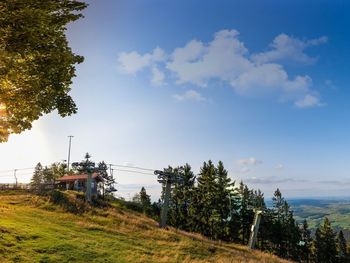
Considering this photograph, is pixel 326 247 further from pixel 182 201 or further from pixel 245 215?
pixel 182 201

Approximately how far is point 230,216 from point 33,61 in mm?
65341

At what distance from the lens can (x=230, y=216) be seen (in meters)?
73.9

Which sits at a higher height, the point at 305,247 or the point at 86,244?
the point at 86,244

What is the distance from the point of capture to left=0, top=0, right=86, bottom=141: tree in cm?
1215

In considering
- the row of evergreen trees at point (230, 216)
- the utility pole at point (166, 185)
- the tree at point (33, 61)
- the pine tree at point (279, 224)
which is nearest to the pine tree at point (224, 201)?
the row of evergreen trees at point (230, 216)

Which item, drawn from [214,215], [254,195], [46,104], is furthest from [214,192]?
[46,104]

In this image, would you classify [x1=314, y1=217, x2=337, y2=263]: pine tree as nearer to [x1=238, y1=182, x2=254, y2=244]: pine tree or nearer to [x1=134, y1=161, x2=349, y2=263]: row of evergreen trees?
[x1=134, y1=161, x2=349, y2=263]: row of evergreen trees

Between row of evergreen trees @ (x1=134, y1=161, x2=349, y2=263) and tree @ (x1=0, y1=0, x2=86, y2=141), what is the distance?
154ft

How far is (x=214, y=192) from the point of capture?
7169cm

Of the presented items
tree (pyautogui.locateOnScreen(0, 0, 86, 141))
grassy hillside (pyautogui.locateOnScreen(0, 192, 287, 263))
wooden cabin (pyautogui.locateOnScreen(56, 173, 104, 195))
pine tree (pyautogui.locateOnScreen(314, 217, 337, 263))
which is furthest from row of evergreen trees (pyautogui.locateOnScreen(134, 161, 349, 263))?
tree (pyautogui.locateOnScreen(0, 0, 86, 141))

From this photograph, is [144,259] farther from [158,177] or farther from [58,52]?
[158,177]

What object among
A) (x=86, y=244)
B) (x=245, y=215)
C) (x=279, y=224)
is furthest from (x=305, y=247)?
(x=86, y=244)

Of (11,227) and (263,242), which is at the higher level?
(11,227)

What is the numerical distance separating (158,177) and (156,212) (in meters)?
44.9
